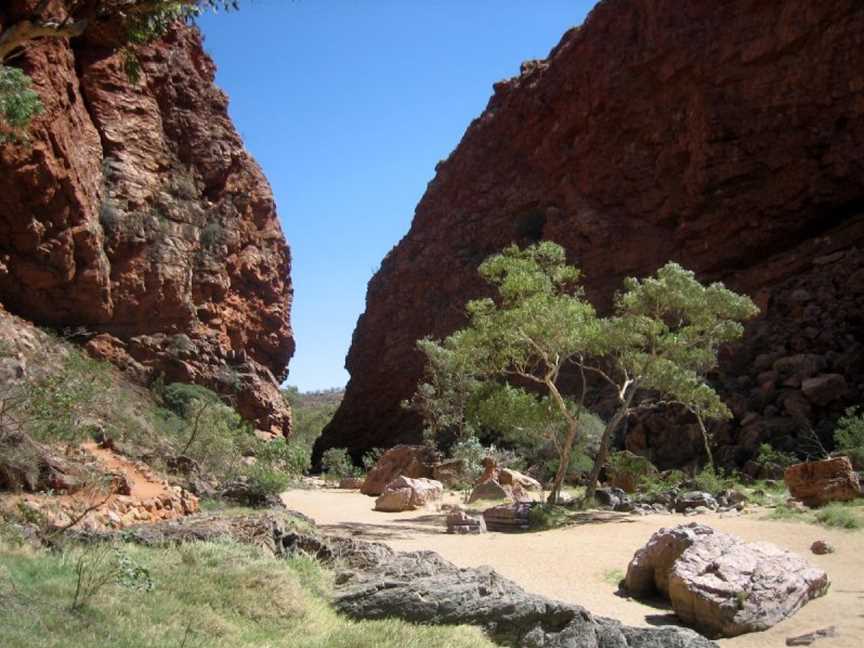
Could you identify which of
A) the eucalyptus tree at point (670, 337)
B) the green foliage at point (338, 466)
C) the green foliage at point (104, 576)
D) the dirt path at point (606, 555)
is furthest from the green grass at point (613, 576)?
the green foliage at point (338, 466)

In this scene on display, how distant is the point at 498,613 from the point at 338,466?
1280 inches

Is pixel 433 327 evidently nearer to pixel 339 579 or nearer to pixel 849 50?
pixel 849 50

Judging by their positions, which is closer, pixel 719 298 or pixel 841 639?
pixel 841 639

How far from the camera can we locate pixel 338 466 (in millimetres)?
37875

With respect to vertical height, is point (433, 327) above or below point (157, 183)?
below

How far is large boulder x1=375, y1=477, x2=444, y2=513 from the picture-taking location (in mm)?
19500

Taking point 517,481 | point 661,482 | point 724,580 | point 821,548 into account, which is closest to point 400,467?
point 517,481

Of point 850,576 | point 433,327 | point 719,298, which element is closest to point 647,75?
point 433,327

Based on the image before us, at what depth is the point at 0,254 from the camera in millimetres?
22844

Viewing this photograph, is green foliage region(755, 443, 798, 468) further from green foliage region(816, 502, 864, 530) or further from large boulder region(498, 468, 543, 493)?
green foliage region(816, 502, 864, 530)

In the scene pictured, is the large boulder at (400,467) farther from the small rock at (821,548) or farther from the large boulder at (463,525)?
the small rock at (821,548)

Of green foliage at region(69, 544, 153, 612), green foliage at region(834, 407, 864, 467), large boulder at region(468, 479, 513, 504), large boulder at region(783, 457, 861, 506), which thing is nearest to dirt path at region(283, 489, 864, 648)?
large boulder at region(783, 457, 861, 506)

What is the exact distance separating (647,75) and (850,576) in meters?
31.8

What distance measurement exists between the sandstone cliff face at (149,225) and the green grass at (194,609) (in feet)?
58.2
